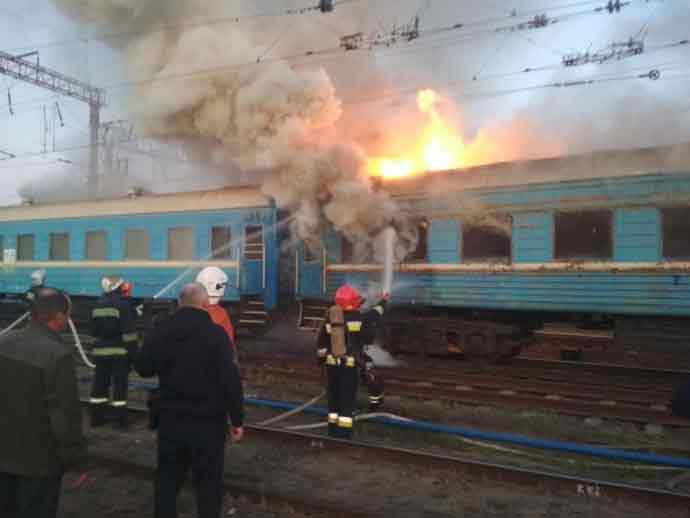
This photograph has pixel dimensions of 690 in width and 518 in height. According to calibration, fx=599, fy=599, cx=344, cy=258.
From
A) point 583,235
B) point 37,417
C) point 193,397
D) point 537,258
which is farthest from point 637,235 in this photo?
point 37,417

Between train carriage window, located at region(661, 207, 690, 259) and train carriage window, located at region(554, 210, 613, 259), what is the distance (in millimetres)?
792

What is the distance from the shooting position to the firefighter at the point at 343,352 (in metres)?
6.62

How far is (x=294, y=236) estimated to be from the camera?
1361cm

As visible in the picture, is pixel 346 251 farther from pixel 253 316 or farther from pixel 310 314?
pixel 253 316

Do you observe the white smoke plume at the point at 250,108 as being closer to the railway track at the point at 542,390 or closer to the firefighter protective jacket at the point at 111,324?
the railway track at the point at 542,390

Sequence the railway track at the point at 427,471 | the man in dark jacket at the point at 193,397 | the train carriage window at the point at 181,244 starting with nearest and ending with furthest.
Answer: the man in dark jacket at the point at 193,397 → the railway track at the point at 427,471 → the train carriage window at the point at 181,244

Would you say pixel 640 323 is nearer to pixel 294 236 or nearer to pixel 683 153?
pixel 683 153

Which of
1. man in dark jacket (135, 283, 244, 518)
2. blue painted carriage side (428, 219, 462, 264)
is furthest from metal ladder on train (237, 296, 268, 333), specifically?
man in dark jacket (135, 283, 244, 518)

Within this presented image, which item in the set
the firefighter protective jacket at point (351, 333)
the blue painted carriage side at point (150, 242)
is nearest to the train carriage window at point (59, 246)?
the blue painted carriage side at point (150, 242)

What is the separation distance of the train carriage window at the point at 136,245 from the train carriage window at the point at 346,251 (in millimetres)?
5778

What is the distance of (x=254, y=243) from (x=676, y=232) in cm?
850

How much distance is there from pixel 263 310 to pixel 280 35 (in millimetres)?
7151

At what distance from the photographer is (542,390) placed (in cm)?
934

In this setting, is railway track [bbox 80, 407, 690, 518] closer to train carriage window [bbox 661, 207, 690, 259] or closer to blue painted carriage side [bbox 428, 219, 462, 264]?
train carriage window [bbox 661, 207, 690, 259]
